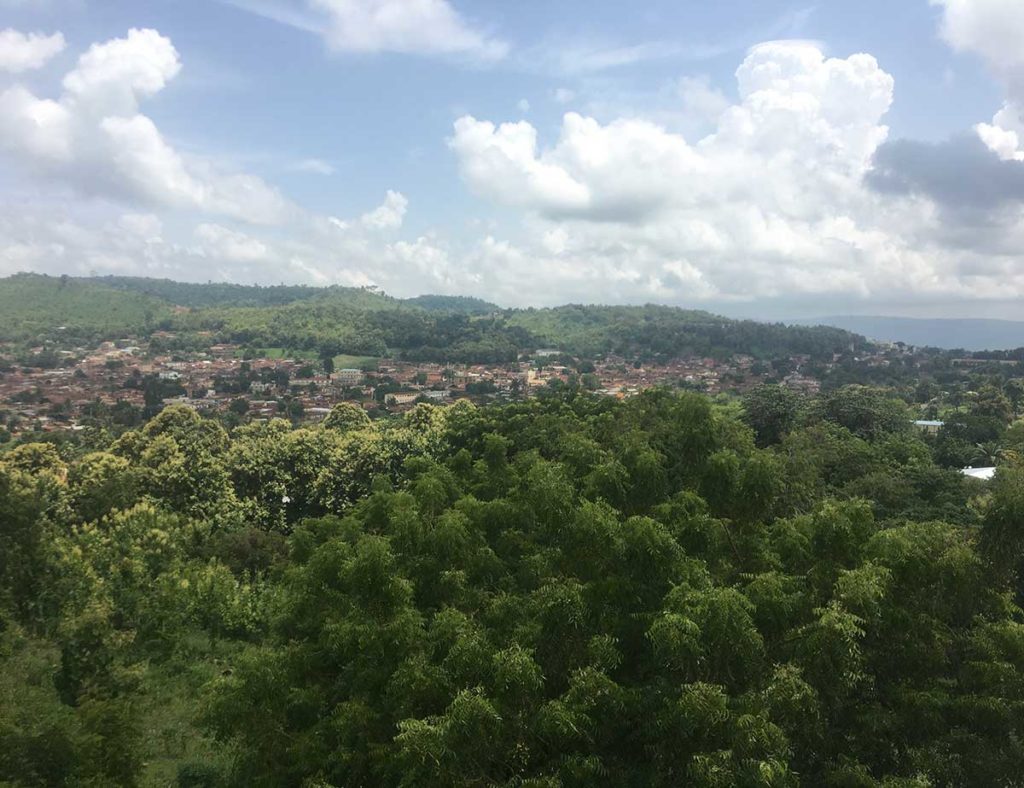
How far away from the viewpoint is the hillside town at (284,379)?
64.6 metres

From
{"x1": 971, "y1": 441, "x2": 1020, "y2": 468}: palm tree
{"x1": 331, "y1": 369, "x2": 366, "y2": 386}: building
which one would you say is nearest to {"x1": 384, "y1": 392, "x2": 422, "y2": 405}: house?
{"x1": 331, "y1": 369, "x2": 366, "y2": 386}: building

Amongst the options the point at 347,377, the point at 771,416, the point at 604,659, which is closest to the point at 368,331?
the point at 347,377

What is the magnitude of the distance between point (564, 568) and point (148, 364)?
3927 inches

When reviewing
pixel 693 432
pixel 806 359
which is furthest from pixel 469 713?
pixel 806 359

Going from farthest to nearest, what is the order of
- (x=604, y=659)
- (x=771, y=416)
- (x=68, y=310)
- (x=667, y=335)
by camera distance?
(x=68, y=310), (x=667, y=335), (x=771, y=416), (x=604, y=659)

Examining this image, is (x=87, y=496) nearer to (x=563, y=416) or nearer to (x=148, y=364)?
(x=563, y=416)

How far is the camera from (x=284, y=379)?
8381 centimetres

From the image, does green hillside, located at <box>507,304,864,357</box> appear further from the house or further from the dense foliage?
the dense foliage

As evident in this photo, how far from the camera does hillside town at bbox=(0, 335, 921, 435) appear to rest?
64.6 m

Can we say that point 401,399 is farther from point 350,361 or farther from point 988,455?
point 988,455

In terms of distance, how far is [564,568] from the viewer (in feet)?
27.8

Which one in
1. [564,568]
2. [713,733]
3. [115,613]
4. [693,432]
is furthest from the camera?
[115,613]

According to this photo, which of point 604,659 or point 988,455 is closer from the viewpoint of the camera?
point 604,659

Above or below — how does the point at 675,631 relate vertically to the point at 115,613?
above
